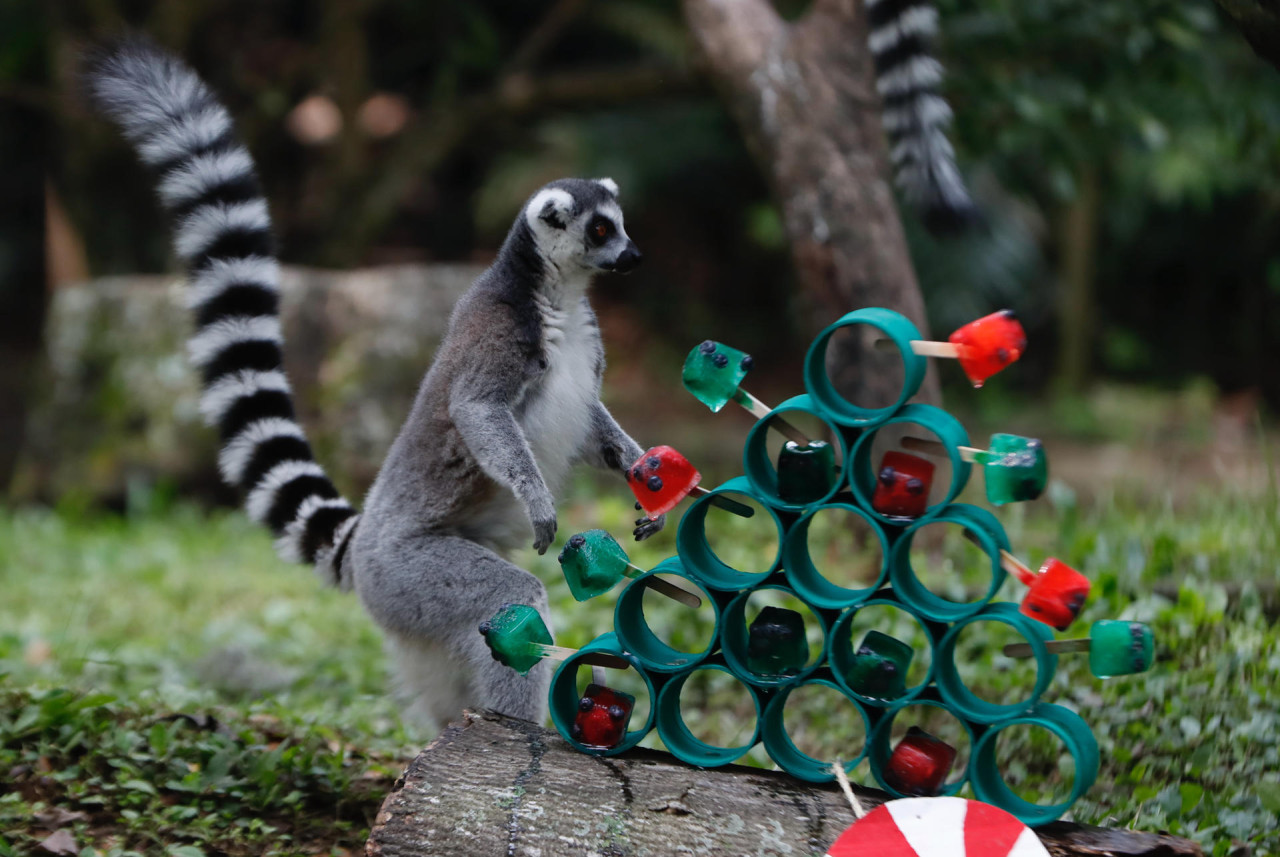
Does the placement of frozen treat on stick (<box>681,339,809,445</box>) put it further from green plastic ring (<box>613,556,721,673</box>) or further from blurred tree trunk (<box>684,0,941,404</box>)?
blurred tree trunk (<box>684,0,941,404</box>)

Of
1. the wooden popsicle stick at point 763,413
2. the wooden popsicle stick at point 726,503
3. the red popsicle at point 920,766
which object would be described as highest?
the wooden popsicle stick at point 763,413

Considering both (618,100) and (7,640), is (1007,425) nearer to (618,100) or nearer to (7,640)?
(618,100)

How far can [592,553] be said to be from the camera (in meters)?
2.40

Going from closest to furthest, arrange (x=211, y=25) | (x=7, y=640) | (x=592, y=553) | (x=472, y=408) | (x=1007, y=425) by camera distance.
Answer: (x=592, y=553) < (x=472, y=408) < (x=7, y=640) < (x=1007, y=425) < (x=211, y=25)

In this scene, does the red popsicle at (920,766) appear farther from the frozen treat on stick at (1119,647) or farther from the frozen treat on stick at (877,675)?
the frozen treat on stick at (1119,647)

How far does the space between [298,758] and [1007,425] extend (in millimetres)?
7891

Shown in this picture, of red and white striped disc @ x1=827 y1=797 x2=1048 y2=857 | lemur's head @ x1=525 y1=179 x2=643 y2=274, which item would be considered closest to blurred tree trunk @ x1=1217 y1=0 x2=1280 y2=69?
lemur's head @ x1=525 y1=179 x2=643 y2=274

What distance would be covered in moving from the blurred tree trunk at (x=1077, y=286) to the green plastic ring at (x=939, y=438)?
8.88 meters

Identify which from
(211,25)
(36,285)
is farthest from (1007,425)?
(36,285)

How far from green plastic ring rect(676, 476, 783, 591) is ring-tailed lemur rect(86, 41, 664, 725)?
0.19 metres

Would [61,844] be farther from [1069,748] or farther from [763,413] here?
[1069,748]

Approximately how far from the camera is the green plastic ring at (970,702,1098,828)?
6.88ft

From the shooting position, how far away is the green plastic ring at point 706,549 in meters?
2.35

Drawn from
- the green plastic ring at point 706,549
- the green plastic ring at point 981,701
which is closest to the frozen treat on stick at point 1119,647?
the green plastic ring at point 981,701
